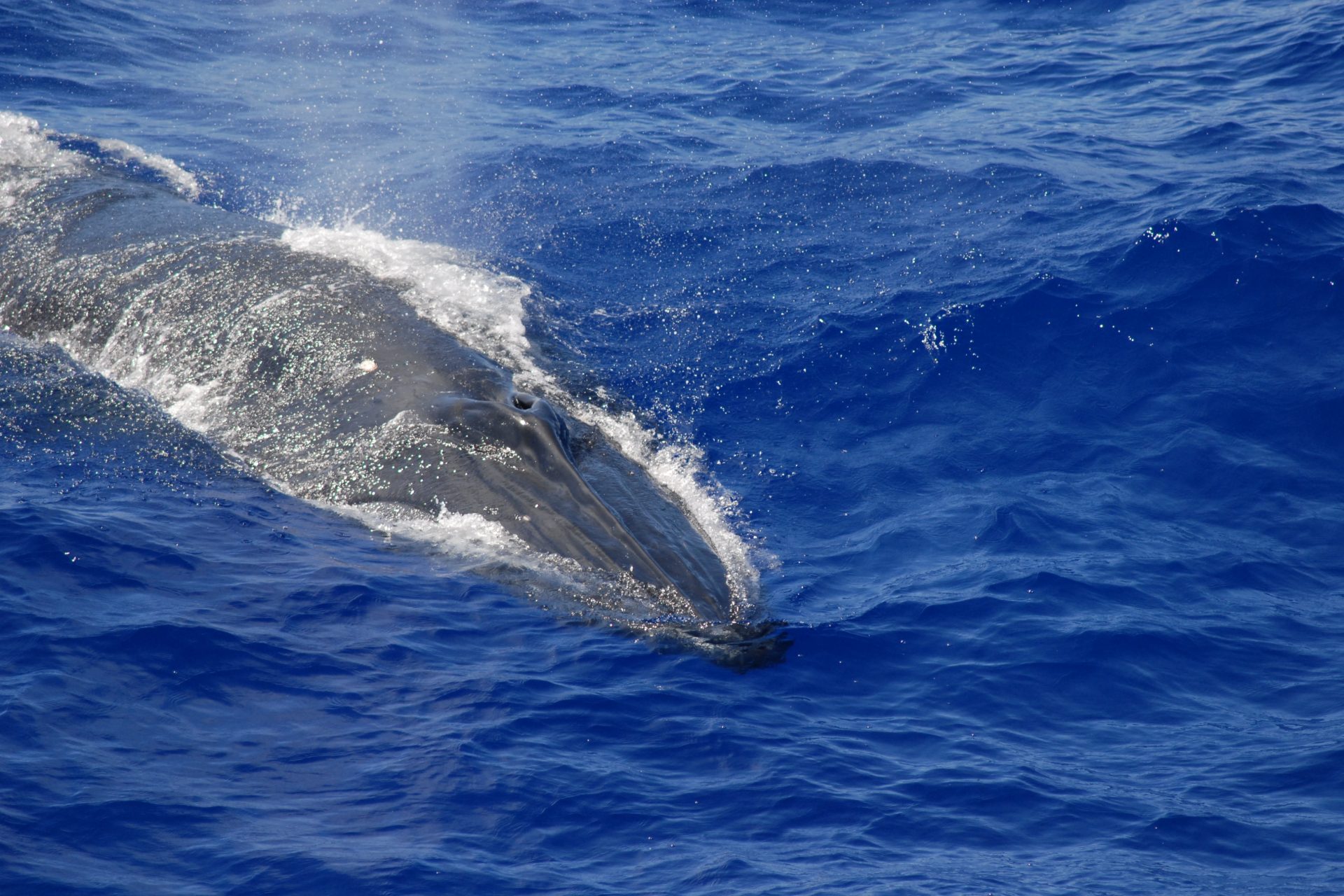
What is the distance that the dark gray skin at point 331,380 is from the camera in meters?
11.5

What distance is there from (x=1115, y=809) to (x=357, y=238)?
43.0 feet

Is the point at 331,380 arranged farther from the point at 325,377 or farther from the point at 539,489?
the point at 539,489

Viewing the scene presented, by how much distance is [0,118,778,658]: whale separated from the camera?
1140cm

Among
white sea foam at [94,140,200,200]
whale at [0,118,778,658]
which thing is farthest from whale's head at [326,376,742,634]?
white sea foam at [94,140,200,200]

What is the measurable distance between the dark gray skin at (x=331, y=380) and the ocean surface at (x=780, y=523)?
0.43 metres

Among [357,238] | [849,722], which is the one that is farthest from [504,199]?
[849,722]

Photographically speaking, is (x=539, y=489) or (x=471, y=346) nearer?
(x=539, y=489)

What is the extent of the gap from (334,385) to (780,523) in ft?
16.8

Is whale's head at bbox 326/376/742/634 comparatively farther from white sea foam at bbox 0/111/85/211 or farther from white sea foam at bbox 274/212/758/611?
white sea foam at bbox 0/111/85/211

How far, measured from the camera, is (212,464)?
12594mm

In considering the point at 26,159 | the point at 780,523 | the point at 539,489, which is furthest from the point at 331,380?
Result: the point at 26,159

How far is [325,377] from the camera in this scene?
521 inches

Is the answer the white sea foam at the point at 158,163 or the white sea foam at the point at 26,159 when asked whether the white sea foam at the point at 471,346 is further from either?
the white sea foam at the point at 158,163

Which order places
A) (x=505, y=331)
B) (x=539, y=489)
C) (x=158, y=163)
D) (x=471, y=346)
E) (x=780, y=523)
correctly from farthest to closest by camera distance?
1. (x=158, y=163)
2. (x=505, y=331)
3. (x=471, y=346)
4. (x=780, y=523)
5. (x=539, y=489)
